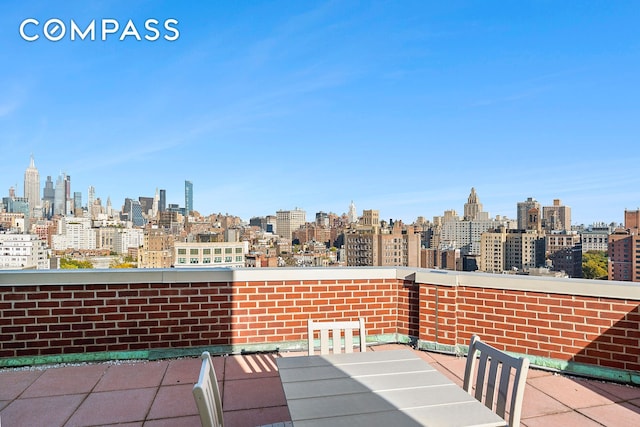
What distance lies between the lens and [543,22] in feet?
77.8

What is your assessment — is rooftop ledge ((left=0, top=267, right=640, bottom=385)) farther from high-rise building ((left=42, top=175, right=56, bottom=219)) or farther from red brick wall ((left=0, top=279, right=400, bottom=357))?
high-rise building ((left=42, top=175, right=56, bottom=219))

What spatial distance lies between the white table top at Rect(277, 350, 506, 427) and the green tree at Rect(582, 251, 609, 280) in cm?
2543

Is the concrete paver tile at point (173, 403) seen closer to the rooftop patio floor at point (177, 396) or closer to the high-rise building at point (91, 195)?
the rooftop patio floor at point (177, 396)

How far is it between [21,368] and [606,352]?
5454mm

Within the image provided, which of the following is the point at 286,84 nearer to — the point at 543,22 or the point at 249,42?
the point at 249,42

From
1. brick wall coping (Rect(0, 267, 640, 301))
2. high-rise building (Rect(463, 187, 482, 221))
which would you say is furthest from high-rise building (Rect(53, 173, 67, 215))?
brick wall coping (Rect(0, 267, 640, 301))

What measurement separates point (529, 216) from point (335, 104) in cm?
2068

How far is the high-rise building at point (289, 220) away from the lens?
69.6m

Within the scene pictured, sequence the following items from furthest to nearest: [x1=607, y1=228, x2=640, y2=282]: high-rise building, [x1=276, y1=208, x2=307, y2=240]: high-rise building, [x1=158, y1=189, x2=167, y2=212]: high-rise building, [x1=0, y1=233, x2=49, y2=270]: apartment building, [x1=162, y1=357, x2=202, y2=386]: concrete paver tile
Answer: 1. [x1=158, y1=189, x2=167, y2=212]: high-rise building
2. [x1=276, y1=208, x2=307, y2=240]: high-rise building
3. [x1=0, y1=233, x2=49, y2=270]: apartment building
4. [x1=607, y1=228, x2=640, y2=282]: high-rise building
5. [x1=162, y1=357, x2=202, y2=386]: concrete paver tile

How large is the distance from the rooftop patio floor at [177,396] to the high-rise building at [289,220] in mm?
62464

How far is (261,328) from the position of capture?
4488mm

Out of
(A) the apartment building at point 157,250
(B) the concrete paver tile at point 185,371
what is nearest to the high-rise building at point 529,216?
(A) the apartment building at point 157,250

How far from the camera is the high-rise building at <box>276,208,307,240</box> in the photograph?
69619 mm

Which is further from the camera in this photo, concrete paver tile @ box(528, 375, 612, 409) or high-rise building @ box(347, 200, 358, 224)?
high-rise building @ box(347, 200, 358, 224)
